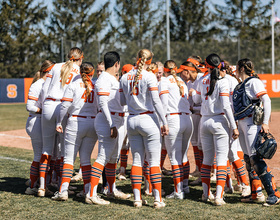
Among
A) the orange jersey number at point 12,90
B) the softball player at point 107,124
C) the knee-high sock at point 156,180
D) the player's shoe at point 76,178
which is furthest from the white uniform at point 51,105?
the orange jersey number at point 12,90

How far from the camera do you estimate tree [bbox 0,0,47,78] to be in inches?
1483

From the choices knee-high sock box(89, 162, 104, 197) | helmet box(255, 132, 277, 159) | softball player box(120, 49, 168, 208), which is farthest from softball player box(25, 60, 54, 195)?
helmet box(255, 132, 277, 159)

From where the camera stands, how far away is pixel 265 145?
4.97 meters

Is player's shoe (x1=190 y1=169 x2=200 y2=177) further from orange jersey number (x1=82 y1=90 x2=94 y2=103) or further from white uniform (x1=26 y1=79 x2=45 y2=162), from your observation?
white uniform (x1=26 y1=79 x2=45 y2=162)

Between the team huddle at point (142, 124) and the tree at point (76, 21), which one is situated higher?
the tree at point (76, 21)

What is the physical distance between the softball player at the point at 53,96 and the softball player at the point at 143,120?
93 cm

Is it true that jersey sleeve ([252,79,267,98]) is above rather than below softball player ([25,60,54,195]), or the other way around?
above

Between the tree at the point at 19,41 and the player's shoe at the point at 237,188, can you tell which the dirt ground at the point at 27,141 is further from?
the tree at the point at 19,41

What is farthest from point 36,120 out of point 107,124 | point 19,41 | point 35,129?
point 19,41

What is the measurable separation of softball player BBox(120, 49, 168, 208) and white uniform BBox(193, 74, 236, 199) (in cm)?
68

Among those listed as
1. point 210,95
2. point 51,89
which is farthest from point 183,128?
point 51,89

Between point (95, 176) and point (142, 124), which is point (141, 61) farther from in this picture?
point (95, 176)

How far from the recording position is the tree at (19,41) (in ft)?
124

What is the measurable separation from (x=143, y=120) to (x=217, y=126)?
1006mm
